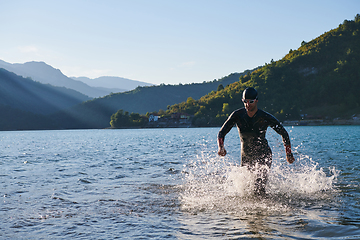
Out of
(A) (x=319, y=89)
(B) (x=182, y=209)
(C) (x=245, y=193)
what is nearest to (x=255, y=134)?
(C) (x=245, y=193)

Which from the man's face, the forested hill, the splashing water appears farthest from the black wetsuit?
the forested hill

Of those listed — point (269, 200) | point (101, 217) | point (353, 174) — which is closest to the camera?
point (101, 217)

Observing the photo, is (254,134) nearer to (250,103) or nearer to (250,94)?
(250,103)

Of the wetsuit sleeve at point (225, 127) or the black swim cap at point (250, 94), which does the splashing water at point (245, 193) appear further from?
the black swim cap at point (250, 94)

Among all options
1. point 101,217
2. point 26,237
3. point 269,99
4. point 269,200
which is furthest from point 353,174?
point 269,99

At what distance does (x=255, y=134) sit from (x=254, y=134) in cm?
3

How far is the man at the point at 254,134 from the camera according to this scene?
7.92 metres

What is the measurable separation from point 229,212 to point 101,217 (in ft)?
10.5

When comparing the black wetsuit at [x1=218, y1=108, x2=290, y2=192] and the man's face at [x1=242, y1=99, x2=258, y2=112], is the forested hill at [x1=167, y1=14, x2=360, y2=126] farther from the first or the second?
the man's face at [x1=242, y1=99, x2=258, y2=112]

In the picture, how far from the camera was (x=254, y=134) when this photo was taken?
8.12 m

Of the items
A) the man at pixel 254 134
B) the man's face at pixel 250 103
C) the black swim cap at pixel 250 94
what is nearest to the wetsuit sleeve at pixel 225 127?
the man at pixel 254 134

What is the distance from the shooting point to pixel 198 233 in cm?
623

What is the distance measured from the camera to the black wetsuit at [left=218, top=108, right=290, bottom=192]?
26.3 ft

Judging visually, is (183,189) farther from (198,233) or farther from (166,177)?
(198,233)
